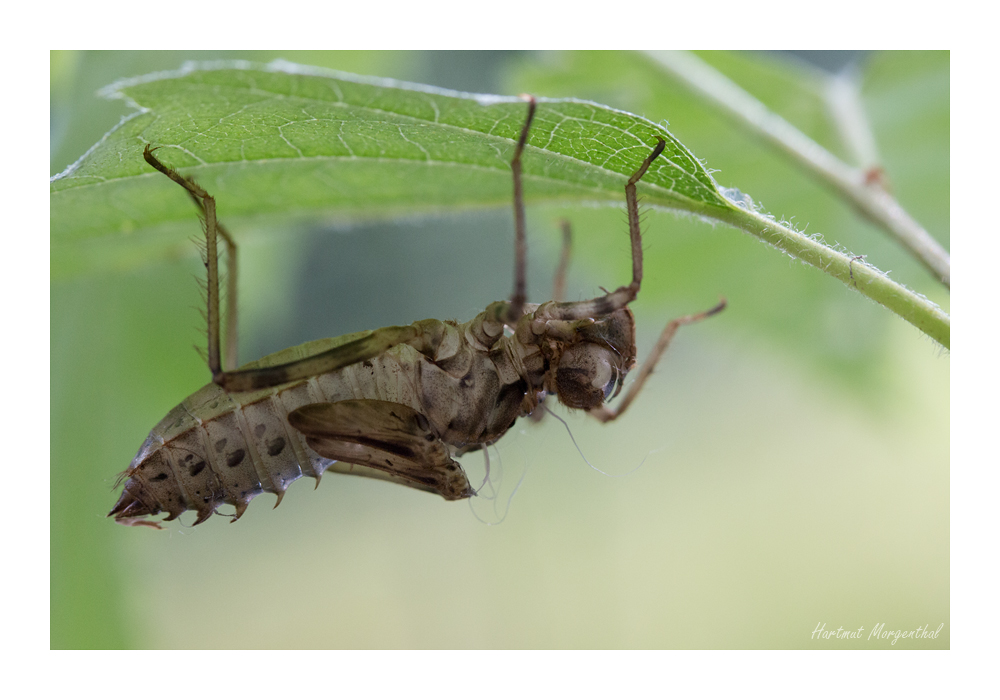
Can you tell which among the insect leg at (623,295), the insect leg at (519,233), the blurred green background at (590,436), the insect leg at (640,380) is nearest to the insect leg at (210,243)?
the blurred green background at (590,436)

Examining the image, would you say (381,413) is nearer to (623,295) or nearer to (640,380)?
(623,295)

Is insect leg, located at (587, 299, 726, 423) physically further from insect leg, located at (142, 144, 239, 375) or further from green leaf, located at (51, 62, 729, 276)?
insect leg, located at (142, 144, 239, 375)

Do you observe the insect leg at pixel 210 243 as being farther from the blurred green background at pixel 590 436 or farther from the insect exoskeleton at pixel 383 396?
the blurred green background at pixel 590 436

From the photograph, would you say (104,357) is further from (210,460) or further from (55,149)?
(210,460)

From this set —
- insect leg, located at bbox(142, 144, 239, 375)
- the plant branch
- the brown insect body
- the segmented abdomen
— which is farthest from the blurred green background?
insect leg, located at bbox(142, 144, 239, 375)

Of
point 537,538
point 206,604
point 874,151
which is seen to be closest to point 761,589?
point 537,538

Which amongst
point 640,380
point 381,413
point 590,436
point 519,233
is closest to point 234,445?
point 381,413
